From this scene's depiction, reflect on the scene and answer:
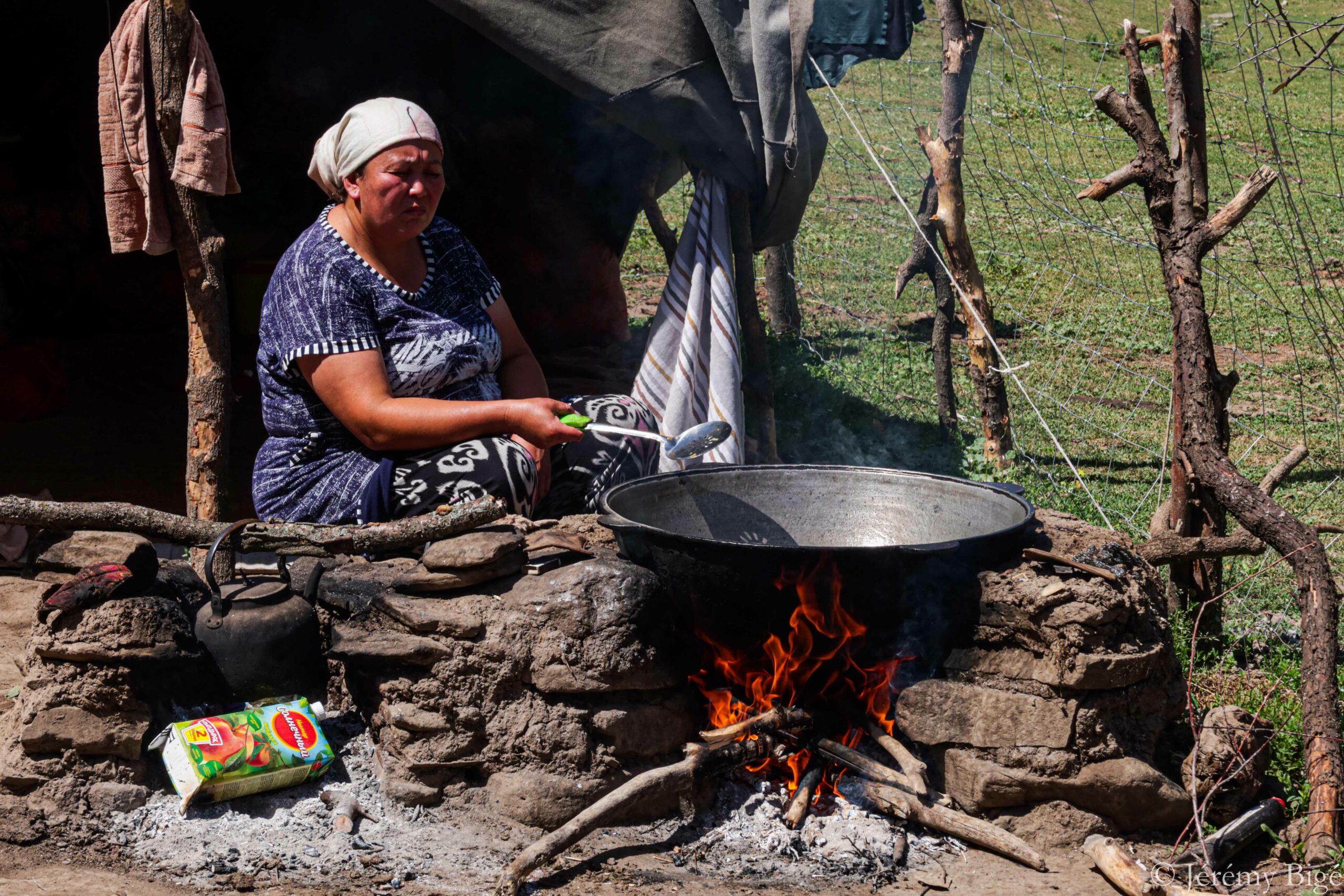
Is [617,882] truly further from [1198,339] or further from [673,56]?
[673,56]

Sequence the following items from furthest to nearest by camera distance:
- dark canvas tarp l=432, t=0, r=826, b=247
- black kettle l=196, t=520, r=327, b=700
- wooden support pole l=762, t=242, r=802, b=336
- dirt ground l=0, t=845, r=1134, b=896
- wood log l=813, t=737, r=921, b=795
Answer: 1. wooden support pole l=762, t=242, r=802, b=336
2. dark canvas tarp l=432, t=0, r=826, b=247
3. black kettle l=196, t=520, r=327, b=700
4. wood log l=813, t=737, r=921, b=795
5. dirt ground l=0, t=845, r=1134, b=896

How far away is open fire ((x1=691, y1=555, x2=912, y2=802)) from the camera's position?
8.80 feet

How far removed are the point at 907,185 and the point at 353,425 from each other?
32.3 feet

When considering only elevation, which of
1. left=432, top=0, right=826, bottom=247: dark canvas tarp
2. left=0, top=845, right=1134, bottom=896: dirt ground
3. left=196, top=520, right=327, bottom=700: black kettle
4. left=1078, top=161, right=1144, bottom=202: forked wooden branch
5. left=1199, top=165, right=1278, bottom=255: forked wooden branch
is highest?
left=432, top=0, right=826, bottom=247: dark canvas tarp

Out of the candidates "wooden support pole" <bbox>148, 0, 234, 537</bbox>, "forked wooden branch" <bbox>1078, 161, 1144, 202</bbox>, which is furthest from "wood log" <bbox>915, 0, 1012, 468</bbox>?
"wooden support pole" <bbox>148, 0, 234, 537</bbox>

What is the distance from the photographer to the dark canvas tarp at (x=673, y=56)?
12.2ft

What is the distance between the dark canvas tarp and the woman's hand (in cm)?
127

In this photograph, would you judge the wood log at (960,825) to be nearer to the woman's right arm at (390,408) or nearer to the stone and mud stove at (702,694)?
the stone and mud stove at (702,694)

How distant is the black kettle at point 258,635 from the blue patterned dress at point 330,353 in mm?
355

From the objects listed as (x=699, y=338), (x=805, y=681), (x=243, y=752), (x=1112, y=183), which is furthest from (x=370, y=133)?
(x=1112, y=183)

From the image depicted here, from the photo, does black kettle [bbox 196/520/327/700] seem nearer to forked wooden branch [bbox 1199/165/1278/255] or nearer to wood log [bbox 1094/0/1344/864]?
wood log [bbox 1094/0/1344/864]

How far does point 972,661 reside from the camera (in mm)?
2707

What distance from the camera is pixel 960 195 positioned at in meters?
4.91

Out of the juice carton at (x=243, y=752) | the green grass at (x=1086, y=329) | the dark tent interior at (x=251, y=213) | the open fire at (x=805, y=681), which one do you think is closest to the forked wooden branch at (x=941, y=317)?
the green grass at (x=1086, y=329)
